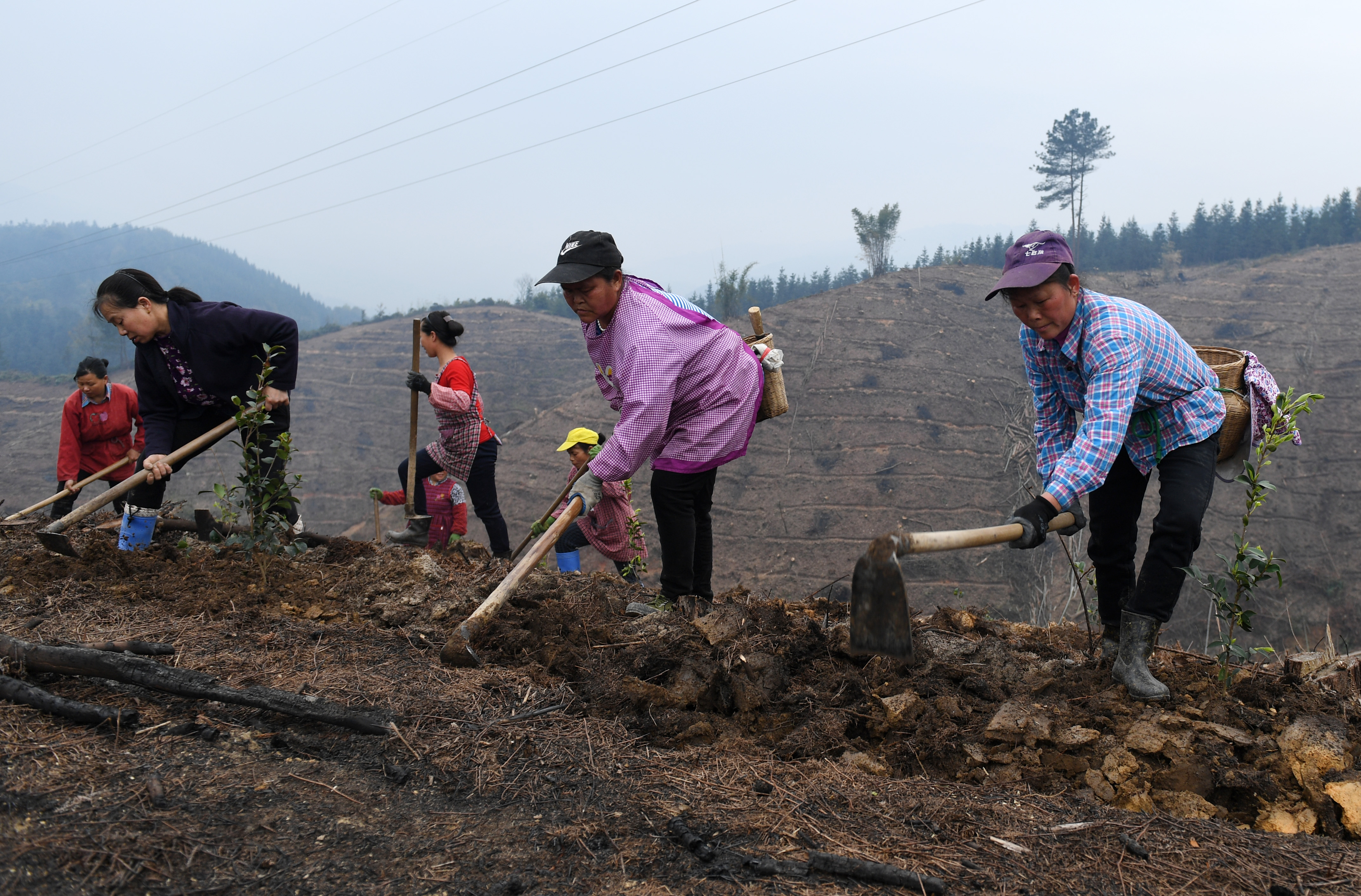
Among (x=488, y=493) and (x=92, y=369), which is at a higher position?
(x=92, y=369)

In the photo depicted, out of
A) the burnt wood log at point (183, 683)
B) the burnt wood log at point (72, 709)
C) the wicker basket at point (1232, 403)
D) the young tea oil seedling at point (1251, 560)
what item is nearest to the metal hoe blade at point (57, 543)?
the burnt wood log at point (183, 683)

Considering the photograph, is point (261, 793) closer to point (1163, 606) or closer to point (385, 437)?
point (1163, 606)

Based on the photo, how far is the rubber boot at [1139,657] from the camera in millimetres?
2539

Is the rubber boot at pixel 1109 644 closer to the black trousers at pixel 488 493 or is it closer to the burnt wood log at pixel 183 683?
the burnt wood log at pixel 183 683

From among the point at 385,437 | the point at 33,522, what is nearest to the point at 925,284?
the point at 385,437

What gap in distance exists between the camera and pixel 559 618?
3.13 m

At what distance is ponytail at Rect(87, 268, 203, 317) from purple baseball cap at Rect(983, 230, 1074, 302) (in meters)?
3.64

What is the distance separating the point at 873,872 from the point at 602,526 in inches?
149

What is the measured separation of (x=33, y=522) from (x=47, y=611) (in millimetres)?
2981

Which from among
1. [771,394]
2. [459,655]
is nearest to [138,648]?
[459,655]

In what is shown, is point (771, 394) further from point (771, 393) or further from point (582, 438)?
point (582, 438)

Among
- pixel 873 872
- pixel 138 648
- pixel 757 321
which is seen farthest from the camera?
pixel 757 321

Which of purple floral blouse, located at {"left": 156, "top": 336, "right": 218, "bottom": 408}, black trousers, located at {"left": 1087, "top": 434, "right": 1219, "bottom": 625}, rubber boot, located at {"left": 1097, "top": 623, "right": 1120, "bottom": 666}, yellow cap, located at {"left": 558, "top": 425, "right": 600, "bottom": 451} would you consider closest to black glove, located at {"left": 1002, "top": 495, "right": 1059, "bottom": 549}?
black trousers, located at {"left": 1087, "top": 434, "right": 1219, "bottom": 625}

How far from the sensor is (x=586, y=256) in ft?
9.75
